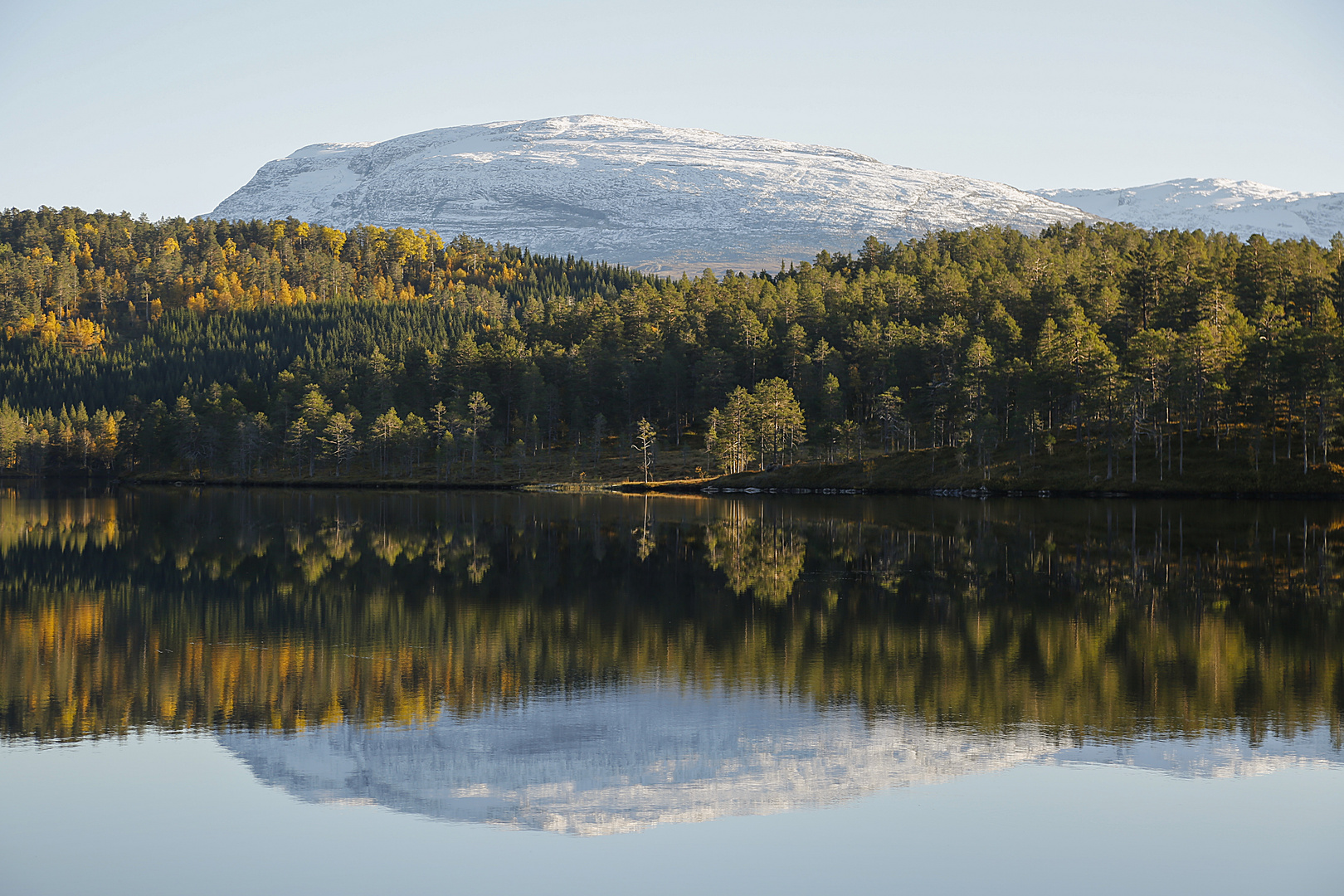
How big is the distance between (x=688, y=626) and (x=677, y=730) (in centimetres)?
1246

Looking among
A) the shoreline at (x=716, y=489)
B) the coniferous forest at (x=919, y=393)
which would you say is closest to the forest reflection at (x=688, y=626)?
the shoreline at (x=716, y=489)

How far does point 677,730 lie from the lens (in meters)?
24.0

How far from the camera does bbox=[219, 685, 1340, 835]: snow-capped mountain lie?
19.8 metres

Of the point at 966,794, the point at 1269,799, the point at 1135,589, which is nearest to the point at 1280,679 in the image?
the point at 1269,799

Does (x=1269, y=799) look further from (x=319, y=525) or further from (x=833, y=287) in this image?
(x=833, y=287)

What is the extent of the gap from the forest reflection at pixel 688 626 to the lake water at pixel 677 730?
19 cm

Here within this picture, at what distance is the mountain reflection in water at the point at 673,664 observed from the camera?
2169cm

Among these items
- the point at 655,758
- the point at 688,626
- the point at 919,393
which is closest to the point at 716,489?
the point at 919,393

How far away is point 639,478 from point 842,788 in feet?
456

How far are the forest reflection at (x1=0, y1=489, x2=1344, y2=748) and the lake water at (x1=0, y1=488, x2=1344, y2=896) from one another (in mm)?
188

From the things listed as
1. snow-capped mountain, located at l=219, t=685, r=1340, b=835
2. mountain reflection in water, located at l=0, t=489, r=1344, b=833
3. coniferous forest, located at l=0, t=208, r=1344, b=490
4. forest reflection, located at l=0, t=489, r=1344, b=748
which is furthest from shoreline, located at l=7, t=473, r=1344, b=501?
snow-capped mountain, located at l=219, t=685, r=1340, b=835

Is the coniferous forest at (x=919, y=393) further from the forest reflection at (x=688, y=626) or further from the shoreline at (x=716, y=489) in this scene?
the forest reflection at (x=688, y=626)

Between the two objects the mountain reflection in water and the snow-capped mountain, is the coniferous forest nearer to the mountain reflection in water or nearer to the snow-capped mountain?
the mountain reflection in water

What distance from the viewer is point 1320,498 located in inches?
4107
